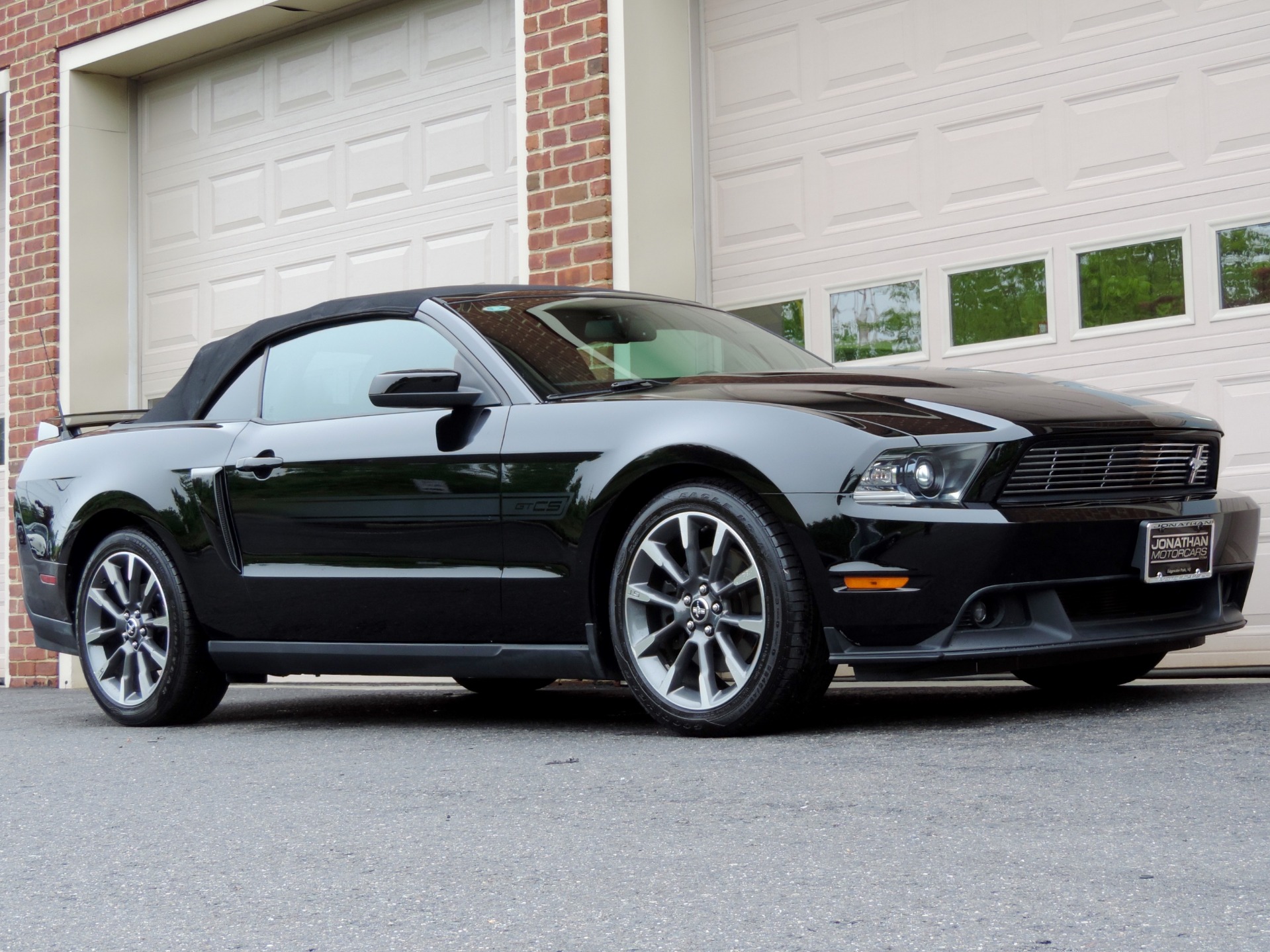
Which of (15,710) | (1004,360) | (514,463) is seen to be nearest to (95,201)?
(15,710)

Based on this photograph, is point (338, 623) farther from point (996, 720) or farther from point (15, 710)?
point (15, 710)

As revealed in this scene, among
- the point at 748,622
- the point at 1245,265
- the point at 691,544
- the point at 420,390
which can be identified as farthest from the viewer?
the point at 1245,265

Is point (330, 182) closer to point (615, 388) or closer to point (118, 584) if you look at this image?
point (118, 584)

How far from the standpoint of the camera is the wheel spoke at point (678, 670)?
15.6 ft

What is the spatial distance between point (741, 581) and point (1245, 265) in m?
3.39

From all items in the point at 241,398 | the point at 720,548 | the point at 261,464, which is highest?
the point at 241,398

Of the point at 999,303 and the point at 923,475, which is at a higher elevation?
the point at 999,303

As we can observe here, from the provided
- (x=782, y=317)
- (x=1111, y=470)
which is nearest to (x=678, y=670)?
(x=1111, y=470)

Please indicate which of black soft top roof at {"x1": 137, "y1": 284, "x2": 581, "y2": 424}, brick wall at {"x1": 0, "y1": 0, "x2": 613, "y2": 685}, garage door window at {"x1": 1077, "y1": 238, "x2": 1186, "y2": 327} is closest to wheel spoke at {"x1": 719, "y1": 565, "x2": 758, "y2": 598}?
black soft top roof at {"x1": 137, "y1": 284, "x2": 581, "y2": 424}

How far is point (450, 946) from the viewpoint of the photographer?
8.61ft

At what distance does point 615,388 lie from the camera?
208 inches

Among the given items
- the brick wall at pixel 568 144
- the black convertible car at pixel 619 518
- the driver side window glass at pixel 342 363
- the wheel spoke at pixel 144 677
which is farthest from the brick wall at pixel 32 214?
the driver side window glass at pixel 342 363

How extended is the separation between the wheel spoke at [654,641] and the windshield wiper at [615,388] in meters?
0.81

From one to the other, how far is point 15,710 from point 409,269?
3.44 m
